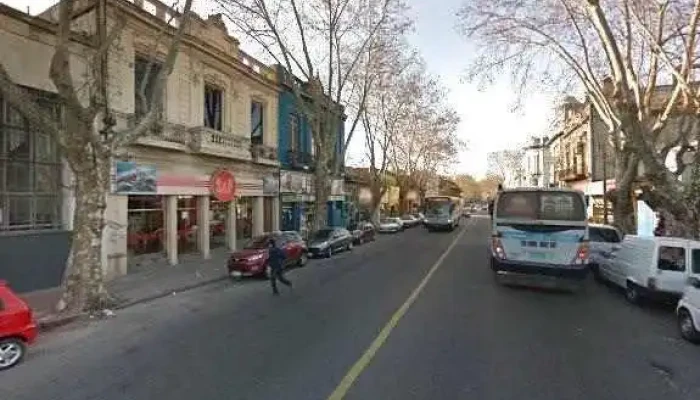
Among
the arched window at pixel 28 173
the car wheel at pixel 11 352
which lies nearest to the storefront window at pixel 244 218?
the arched window at pixel 28 173

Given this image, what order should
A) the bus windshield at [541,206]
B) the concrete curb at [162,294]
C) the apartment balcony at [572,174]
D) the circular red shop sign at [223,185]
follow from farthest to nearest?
the apartment balcony at [572,174] < the circular red shop sign at [223,185] < the bus windshield at [541,206] < the concrete curb at [162,294]

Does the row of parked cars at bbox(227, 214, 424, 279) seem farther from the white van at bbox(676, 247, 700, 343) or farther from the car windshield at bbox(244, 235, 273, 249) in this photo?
the white van at bbox(676, 247, 700, 343)

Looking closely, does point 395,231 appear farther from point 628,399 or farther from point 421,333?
point 628,399

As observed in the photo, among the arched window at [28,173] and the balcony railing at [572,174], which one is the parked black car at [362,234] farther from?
the balcony railing at [572,174]

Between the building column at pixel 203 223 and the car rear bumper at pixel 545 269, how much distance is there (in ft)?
41.3

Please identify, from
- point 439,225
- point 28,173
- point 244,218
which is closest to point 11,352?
point 28,173

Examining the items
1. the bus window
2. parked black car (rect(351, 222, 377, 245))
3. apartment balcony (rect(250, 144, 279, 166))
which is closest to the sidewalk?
apartment balcony (rect(250, 144, 279, 166))

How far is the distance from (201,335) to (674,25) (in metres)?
18.4

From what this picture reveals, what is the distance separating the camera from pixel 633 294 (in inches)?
423

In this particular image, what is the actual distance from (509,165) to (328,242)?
3079 inches

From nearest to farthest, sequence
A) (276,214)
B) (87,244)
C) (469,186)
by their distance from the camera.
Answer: (87,244) → (276,214) → (469,186)

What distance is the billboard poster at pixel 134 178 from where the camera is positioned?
1536cm

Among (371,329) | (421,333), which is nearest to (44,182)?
(371,329)

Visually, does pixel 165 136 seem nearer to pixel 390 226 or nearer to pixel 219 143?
pixel 219 143
